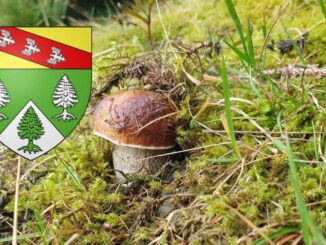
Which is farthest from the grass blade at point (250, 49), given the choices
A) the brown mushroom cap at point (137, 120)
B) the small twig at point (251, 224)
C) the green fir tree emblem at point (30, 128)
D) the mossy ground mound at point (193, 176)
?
the green fir tree emblem at point (30, 128)

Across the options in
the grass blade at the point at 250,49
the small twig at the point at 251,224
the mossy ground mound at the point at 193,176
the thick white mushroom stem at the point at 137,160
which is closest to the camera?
the small twig at the point at 251,224

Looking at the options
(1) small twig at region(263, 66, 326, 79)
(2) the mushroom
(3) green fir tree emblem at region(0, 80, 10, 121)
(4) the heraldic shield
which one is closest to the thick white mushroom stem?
(2) the mushroom

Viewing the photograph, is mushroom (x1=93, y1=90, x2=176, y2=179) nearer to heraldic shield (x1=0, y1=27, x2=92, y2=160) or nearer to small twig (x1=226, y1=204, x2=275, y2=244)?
heraldic shield (x1=0, y1=27, x2=92, y2=160)

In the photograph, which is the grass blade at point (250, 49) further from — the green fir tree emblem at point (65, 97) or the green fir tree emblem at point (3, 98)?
the green fir tree emblem at point (3, 98)

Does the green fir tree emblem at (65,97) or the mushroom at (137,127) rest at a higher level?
the green fir tree emblem at (65,97)

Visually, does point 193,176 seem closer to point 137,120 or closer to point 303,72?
point 137,120

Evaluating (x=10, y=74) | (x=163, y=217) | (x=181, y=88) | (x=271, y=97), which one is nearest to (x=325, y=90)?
(x=271, y=97)

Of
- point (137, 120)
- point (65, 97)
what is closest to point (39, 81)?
point (65, 97)

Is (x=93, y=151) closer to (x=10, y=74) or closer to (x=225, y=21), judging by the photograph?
(x=10, y=74)
